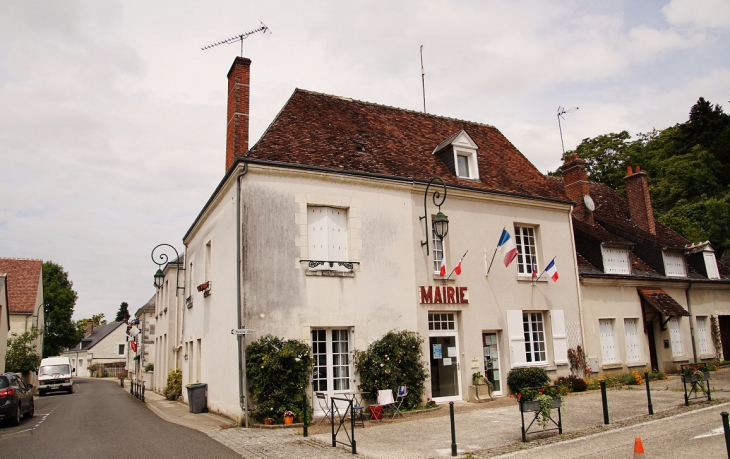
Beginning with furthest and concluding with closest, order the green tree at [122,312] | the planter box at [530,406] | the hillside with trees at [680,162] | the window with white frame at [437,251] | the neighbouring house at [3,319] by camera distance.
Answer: the green tree at [122,312], the hillside with trees at [680,162], the neighbouring house at [3,319], the window with white frame at [437,251], the planter box at [530,406]

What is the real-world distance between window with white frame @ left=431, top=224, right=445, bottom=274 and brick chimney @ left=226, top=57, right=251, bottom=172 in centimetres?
569

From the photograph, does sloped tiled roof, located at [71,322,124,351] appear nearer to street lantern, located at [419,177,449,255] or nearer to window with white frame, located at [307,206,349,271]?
window with white frame, located at [307,206,349,271]

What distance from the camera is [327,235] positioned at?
13094 mm

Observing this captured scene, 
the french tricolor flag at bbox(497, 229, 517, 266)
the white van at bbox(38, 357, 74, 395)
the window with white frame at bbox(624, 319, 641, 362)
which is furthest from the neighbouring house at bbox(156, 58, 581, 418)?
the white van at bbox(38, 357, 74, 395)

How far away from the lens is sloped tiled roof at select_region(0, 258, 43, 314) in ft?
111

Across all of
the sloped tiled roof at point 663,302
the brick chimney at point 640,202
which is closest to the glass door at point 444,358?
the sloped tiled roof at point 663,302

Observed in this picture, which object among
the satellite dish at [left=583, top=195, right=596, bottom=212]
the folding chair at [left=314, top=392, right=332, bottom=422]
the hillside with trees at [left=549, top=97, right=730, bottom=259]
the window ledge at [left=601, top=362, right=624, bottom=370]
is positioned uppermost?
the hillside with trees at [left=549, top=97, right=730, bottom=259]

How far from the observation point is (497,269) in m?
15.4

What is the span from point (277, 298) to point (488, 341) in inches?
253

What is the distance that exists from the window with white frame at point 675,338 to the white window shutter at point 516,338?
7818 millimetres

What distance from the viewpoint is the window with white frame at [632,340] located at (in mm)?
18016

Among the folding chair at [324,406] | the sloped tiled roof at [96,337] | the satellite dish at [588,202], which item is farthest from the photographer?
the sloped tiled roof at [96,337]

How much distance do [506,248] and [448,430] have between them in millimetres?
6211

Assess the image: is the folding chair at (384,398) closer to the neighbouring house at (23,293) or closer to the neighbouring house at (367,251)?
the neighbouring house at (367,251)
